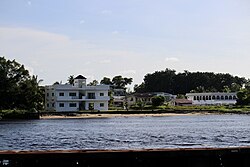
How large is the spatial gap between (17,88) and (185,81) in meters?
99.8

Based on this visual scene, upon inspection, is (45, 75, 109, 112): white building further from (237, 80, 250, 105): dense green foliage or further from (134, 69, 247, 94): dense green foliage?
(134, 69, 247, 94): dense green foliage

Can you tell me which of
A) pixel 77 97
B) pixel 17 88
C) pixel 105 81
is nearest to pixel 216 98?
pixel 77 97

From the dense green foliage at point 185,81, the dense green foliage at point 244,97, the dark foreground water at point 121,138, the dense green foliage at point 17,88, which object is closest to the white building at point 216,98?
the dense green foliage at point 244,97

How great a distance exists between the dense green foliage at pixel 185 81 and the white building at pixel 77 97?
77.8 m

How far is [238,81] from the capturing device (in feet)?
634

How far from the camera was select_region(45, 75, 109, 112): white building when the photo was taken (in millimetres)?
105062

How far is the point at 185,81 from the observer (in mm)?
183250

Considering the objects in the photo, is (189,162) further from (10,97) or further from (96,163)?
(10,97)

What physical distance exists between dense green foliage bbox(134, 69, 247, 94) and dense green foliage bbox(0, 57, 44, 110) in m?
92.9

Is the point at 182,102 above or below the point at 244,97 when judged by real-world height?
below

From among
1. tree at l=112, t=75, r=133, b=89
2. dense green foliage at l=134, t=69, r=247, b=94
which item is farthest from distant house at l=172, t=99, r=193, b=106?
tree at l=112, t=75, r=133, b=89

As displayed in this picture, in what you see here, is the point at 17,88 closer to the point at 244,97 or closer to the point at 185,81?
the point at 244,97

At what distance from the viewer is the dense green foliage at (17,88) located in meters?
95.0

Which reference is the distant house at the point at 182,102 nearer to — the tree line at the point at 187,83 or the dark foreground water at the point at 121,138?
the tree line at the point at 187,83
